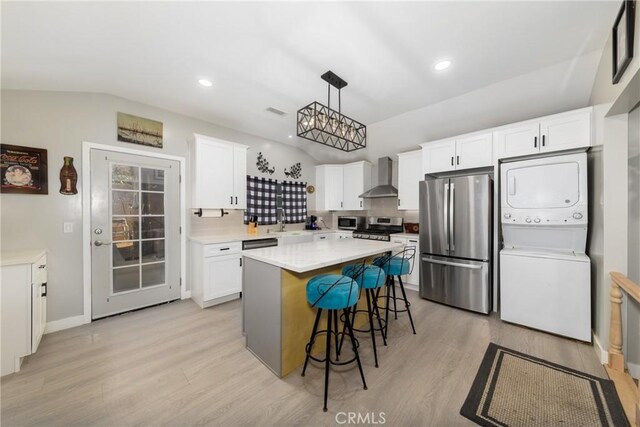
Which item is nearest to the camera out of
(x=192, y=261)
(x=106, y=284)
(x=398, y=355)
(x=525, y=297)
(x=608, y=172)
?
(x=608, y=172)

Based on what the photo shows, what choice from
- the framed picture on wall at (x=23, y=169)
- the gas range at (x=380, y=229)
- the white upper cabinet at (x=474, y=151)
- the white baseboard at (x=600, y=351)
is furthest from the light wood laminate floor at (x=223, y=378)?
the white upper cabinet at (x=474, y=151)

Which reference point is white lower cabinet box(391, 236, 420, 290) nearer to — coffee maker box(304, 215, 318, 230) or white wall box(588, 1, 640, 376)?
coffee maker box(304, 215, 318, 230)

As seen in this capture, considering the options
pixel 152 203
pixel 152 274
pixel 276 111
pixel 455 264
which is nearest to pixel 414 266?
pixel 455 264

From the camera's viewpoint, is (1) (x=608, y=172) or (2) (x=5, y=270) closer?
(2) (x=5, y=270)

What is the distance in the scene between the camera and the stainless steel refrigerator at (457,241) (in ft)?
9.84

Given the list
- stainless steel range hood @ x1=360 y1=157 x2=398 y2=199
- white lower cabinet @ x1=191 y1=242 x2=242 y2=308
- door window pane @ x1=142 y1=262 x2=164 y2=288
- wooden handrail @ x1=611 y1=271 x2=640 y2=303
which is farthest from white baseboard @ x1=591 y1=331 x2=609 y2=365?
door window pane @ x1=142 y1=262 x2=164 y2=288

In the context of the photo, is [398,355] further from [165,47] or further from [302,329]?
[165,47]

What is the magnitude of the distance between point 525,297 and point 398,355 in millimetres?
1700

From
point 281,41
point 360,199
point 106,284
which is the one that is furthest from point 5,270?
point 360,199

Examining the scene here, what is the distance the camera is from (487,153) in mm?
3102

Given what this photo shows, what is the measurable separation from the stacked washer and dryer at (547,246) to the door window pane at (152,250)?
14.7 feet

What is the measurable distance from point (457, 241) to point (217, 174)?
3590mm

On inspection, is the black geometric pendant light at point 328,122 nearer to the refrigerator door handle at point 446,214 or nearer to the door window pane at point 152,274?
the refrigerator door handle at point 446,214

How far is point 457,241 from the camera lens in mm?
3191
